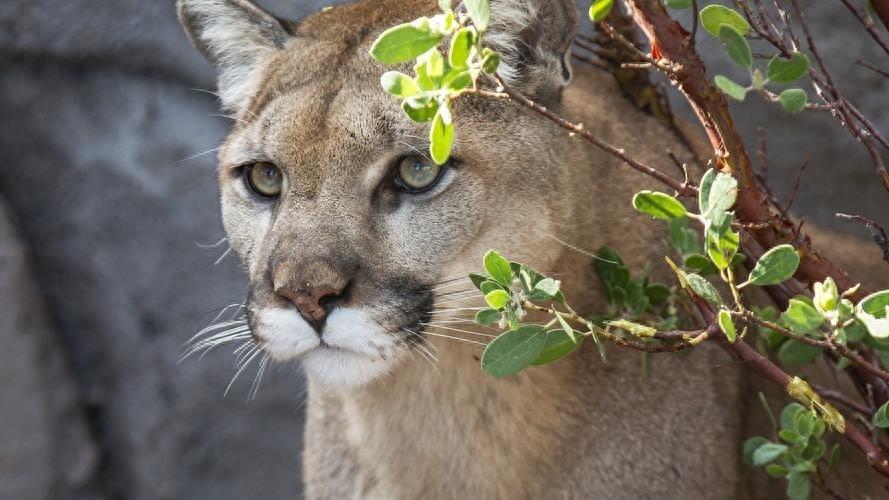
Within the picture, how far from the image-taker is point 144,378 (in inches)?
189

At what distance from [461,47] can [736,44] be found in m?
0.49

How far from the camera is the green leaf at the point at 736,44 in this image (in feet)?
5.99

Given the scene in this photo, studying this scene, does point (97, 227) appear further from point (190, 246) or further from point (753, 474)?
point (753, 474)

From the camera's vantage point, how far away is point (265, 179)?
104 inches

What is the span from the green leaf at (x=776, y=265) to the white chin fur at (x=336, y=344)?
2.78ft

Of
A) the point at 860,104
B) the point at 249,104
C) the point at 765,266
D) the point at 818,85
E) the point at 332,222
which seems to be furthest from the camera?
the point at 860,104

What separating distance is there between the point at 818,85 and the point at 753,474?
1.12m

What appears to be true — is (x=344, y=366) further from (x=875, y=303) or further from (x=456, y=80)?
(x=875, y=303)

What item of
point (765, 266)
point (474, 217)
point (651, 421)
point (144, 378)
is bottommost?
point (144, 378)

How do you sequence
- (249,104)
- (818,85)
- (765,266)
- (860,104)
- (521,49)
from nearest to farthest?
(765,266), (818,85), (521,49), (249,104), (860,104)

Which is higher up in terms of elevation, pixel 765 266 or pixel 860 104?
pixel 765 266

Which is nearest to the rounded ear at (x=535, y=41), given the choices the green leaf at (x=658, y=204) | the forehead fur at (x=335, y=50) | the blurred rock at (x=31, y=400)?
the forehead fur at (x=335, y=50)

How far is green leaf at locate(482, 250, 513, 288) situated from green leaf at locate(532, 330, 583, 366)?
0.11m

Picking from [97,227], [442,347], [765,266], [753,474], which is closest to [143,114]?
[97,227]
